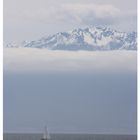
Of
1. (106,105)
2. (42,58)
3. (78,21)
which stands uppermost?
(78,21)

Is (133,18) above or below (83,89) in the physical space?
above

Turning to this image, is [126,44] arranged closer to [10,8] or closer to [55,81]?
[55,81]

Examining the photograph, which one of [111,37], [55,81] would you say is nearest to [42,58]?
[55,81]

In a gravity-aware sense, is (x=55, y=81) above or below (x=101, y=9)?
below

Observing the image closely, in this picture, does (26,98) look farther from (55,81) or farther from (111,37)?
(111,37)

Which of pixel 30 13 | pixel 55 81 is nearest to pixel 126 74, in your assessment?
pixel 55 81
